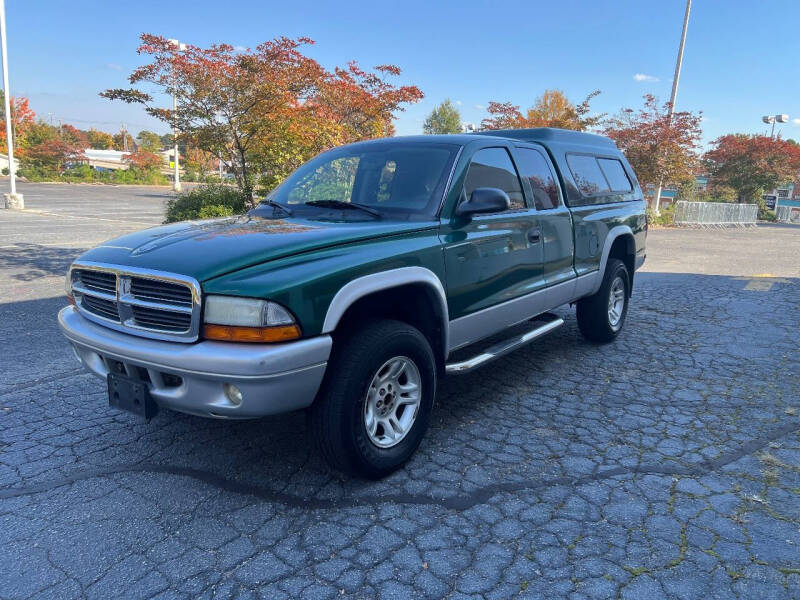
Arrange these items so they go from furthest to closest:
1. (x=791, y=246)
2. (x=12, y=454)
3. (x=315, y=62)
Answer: (x=791, y=246)
(x=315, y=62)
(x=12, y=454)

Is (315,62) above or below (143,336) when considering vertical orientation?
above

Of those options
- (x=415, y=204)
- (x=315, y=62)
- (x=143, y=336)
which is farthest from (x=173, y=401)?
(x=315, y=62)

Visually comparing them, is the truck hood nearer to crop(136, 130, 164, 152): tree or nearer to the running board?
Result: the running board

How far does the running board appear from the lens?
3494 mm

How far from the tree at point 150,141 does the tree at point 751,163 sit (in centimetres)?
6883

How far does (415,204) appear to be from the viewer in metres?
3.55

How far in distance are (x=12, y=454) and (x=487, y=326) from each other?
304 cm

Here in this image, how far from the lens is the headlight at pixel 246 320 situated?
251 cm

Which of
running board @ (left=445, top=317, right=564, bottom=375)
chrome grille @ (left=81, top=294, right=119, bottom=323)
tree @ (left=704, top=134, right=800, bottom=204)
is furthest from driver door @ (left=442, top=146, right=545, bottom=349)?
tree @ (left=704, top=134, right=800, bottom=204)

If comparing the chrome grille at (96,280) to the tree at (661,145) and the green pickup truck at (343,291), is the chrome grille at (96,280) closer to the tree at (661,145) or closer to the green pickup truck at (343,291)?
the green pickup truck at (343,291)

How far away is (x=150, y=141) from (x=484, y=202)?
3893 inches

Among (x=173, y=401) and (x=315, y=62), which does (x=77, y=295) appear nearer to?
(x=173, y=401)

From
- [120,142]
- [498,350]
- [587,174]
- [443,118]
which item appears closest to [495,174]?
[498,350]

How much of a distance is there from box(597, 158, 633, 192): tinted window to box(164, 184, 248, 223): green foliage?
6960 mm
